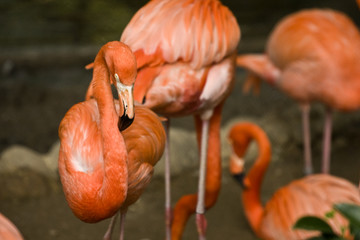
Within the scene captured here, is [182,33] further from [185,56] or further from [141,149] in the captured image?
[141,149]

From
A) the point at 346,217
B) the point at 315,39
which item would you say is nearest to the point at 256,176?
the point at 315,39

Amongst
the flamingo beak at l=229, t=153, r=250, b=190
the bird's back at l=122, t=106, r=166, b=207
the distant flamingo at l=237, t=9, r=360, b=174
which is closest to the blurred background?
the flamingo beak at l=229, t=153, r=250, b=190

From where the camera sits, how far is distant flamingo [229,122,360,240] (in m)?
2.42

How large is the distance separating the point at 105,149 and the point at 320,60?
6.79 ft

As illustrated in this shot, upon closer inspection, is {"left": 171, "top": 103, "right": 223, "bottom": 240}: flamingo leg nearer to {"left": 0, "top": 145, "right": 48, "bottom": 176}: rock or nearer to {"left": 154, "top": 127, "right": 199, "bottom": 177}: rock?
{"left": 154, "top": 127, "right": 199, "bottom": 177}: rock

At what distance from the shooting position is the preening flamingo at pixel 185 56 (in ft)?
6.89

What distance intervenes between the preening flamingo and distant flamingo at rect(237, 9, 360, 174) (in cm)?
111

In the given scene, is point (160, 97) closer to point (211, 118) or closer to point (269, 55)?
point (211, 118)

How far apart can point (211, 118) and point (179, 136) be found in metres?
1.12

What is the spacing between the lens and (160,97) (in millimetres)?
2137

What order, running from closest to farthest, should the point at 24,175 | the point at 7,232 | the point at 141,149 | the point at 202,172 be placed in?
1. the point at 7,232
2. the point at 141,149
3. the point at 202,172
4. the point at 24,175

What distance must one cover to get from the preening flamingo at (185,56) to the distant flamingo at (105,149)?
40cm

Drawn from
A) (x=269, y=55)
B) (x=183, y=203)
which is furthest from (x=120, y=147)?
(x=269, y=55)

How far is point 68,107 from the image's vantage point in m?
3.99
